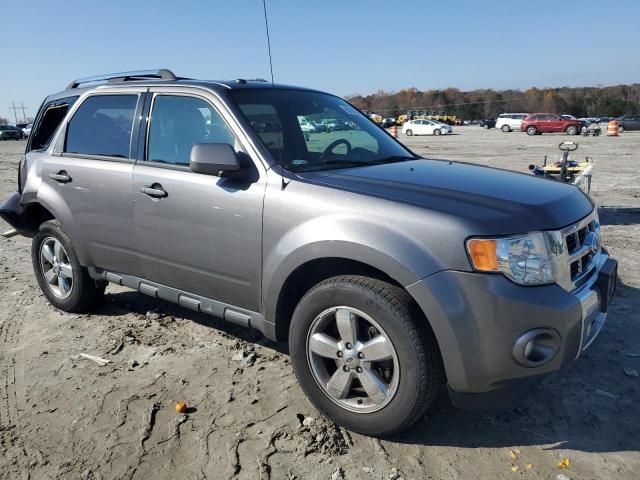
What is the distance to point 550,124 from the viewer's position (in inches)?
1672

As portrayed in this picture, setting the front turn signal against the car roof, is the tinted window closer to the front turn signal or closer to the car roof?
the car roof

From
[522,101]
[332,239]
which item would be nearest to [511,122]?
[332,239]

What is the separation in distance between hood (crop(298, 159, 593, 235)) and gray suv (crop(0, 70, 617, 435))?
0.04ft

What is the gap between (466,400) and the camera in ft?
8.66

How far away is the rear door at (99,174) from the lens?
3.98 metres

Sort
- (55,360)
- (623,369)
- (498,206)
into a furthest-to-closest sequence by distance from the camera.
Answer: (55,360), (623,369), (498,206)

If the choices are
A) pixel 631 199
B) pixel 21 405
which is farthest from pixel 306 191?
pixel 631 199

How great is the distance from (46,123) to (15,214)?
91cm

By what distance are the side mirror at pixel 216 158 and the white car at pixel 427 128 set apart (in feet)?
147

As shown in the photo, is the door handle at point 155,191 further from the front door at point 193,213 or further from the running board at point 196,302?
the running board at point 196,302

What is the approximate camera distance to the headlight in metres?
2.49

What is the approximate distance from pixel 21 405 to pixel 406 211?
2637 millimetres

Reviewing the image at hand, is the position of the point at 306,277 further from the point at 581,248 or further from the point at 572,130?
the point at 572,130

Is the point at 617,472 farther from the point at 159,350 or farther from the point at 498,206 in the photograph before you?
the point at 159,350
